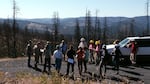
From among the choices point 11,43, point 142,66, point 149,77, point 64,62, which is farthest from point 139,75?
point 11,43

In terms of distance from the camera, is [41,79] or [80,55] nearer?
[41,79]

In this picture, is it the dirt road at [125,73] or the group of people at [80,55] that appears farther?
the group of people at [80,55]

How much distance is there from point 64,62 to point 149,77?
8746 mm

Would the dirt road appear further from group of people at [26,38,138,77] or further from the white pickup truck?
the white pickup truck

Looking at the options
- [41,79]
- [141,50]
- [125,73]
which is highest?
[41,79]

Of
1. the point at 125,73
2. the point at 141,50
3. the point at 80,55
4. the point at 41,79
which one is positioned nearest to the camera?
the point at 41,79

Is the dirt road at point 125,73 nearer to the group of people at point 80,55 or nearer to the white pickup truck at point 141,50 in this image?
the group of people at point 80,55

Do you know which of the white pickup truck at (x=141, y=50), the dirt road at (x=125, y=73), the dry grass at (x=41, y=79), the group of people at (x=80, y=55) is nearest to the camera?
the dry grass at (x=41, y=79)

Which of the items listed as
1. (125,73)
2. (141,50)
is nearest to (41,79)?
(125,73)

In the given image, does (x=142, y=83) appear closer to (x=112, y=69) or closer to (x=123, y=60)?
(x=112, y=69)

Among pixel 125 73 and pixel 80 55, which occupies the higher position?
pixel 80 55

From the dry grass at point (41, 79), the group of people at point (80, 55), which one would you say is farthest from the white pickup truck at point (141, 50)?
the dry grass at point (41, 79)

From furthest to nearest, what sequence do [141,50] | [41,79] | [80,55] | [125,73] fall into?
[141,50] < [125,73] < [80,55] < [41,79]

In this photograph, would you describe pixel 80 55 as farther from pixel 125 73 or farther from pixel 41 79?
pixel 41 79
